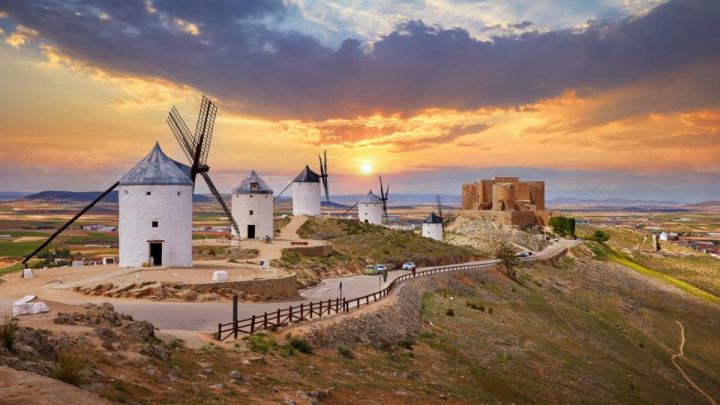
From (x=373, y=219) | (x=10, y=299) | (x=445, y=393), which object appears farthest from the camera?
(x=373, y=219)

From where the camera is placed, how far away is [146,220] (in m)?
35.0

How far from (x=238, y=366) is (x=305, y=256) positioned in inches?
1277

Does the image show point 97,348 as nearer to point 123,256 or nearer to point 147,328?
point 147,328

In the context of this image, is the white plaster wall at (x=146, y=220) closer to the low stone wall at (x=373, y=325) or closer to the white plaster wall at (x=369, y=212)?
the low stone wall at (x=373, y=325)

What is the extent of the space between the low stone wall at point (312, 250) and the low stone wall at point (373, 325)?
14.2 metres

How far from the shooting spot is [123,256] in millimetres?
35312

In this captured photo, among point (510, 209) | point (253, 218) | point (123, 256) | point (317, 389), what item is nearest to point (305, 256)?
point (253, 218)

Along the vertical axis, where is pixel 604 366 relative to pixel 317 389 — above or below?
below

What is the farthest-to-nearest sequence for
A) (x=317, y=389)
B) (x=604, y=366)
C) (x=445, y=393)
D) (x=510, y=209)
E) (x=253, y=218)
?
(x=510, y=209), (x=253, y=218), (x=604, y=366), (x=445, y=393), (x=317, y=389)

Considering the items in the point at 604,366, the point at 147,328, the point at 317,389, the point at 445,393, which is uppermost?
the point at 147,328

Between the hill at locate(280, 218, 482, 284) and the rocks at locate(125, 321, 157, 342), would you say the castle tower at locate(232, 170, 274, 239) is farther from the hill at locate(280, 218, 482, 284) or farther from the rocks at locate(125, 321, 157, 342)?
the rocks at locate(125, 321, 157, 342)

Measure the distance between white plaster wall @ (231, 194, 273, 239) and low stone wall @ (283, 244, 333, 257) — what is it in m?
7.76

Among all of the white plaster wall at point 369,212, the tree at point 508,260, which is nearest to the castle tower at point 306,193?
the white plaster wall at point 369,212

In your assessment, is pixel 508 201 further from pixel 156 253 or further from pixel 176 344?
pixel 176 344
